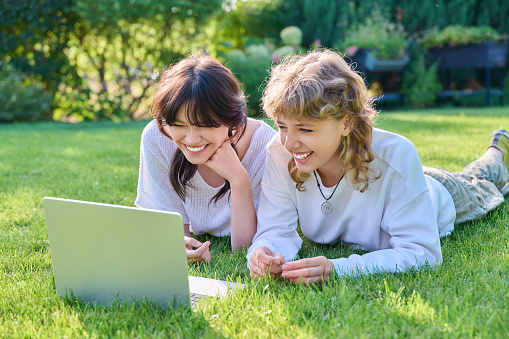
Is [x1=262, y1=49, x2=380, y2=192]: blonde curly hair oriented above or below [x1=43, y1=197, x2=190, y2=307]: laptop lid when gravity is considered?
above

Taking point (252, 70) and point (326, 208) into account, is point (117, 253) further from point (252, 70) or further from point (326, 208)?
point (252, 70)

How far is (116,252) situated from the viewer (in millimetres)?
1608

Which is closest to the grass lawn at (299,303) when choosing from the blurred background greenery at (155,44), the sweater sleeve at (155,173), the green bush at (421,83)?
the sweater sleeve at (155,173)

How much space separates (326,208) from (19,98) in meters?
7.29

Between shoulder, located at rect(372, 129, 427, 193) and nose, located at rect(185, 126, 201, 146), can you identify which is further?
nose, located at rect(185, 126, 201, 146)

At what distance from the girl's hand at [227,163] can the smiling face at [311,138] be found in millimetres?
393

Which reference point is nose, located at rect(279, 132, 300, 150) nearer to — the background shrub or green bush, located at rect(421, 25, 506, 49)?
the background shrub

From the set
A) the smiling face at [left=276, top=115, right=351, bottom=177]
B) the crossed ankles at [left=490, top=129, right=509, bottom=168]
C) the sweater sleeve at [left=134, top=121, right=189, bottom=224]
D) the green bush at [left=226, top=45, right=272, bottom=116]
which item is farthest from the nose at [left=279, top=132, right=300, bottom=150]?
the green bush at [left=226, top=45, right=272, bottom=116]

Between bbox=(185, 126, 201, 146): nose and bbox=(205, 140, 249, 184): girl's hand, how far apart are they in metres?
0.20

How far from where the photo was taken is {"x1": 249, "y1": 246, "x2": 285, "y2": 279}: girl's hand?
1.85 meters

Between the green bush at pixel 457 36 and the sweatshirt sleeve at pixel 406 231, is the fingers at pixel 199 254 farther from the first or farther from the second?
the green bush at pixel 457 36

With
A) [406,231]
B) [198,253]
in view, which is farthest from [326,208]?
[198,253]

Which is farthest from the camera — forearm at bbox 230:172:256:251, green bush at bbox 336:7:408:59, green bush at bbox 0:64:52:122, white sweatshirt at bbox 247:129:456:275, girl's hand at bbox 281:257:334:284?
green bush at bbox 336:7:408:59

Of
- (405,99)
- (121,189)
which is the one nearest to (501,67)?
(405,99)
